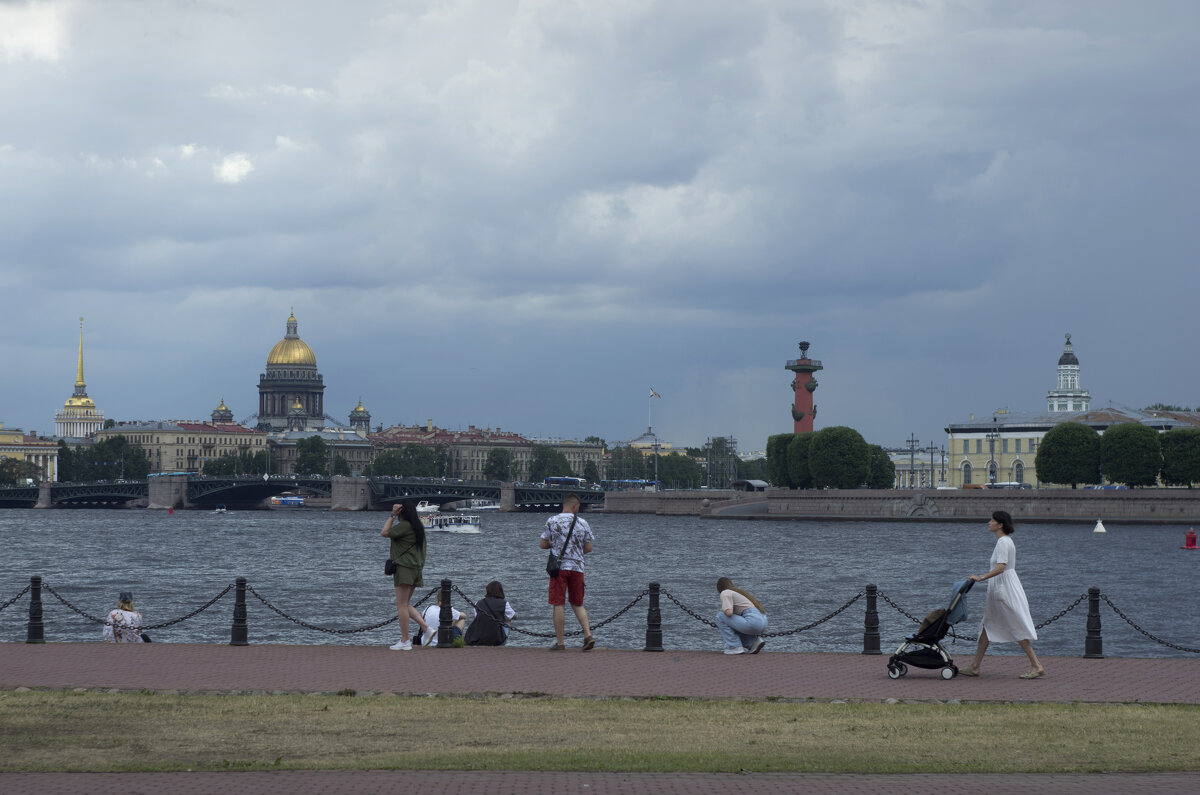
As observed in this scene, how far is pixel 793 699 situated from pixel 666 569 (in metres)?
35.5

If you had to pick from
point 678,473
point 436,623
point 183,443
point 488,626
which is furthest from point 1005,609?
point 183,443

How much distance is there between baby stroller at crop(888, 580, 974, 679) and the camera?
41.2 ft

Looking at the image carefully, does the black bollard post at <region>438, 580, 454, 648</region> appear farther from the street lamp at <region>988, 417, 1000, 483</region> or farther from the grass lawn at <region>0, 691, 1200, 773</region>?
the street lamp at <region>988, 417, 1000, 483</region>

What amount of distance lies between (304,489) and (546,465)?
2512 inches

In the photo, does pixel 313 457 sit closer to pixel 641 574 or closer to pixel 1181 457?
pixel 1181 457

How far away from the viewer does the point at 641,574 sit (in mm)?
43219

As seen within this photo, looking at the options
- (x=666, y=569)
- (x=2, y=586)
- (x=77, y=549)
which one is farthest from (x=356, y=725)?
(x=77, y=549)

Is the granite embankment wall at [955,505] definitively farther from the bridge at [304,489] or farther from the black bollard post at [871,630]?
the black bollard post at [871,630]

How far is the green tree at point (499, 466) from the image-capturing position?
17838 cm

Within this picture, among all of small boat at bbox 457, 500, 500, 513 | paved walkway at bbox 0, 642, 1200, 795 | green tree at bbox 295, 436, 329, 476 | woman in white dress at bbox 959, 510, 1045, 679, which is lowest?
small boat at bbox 457, 500, 500, 513

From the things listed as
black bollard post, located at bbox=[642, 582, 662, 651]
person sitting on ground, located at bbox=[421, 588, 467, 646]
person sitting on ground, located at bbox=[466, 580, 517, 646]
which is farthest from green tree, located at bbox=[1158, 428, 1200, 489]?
person sitting on ground, located at bbox=[466, 580, 517, 646]

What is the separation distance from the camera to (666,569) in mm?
46719

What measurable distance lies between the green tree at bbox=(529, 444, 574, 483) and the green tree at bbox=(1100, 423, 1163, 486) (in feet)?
335

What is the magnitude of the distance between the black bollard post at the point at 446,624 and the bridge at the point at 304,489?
307ft
